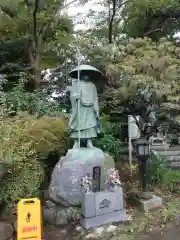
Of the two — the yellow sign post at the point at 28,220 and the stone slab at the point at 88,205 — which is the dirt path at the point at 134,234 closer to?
the stone slab at the point at 88,205

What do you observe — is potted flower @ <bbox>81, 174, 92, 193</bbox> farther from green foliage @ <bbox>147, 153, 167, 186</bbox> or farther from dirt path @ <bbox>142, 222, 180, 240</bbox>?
green foliage @ <bbox>147, 153, 167, 186</bbox>

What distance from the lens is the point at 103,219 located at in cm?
545

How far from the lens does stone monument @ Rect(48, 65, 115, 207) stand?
587 cm

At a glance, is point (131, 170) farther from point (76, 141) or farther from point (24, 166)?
point (24, 166)

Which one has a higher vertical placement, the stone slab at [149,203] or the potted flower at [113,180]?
the potted flower at [113,180]

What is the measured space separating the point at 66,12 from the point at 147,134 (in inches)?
267

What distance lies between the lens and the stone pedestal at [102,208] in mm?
5316

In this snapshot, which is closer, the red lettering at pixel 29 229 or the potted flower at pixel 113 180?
the red lettering at pixel 29 229

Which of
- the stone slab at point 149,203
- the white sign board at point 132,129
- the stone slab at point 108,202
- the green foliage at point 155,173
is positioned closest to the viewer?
the stone slab at point 108,202

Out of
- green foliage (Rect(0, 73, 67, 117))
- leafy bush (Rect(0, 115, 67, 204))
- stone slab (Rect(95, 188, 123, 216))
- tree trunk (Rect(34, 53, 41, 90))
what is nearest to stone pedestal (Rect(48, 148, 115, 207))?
stone slab (Rect(95, 188, 123, 216))

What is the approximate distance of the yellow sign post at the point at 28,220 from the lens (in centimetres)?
417

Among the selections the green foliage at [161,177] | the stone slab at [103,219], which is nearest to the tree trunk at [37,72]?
the green foliage at [161,177]

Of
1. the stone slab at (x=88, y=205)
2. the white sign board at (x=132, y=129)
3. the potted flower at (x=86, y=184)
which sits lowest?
the stone slab at (x=88, y=205)

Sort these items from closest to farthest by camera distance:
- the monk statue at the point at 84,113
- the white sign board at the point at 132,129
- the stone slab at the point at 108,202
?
the stone slab at the point at 108,202 < the monk statue at the point at 84,113 < the white sign board at the point at 132,129
